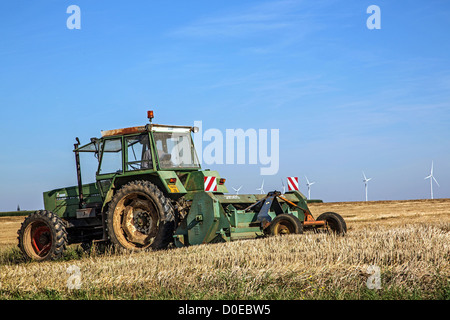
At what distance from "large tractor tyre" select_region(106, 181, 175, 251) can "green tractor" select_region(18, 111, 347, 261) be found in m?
0.02

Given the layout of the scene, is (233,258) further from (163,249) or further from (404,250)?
(163,249)

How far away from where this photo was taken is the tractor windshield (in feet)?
36.1

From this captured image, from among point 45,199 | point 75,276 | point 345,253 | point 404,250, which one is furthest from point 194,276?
point 45,199

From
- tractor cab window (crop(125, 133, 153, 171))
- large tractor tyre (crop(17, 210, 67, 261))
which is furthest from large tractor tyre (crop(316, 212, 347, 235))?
large tractor tyre (crop(17, 210, 67, 261))

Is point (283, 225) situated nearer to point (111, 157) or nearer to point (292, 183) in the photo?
point (292, 183)

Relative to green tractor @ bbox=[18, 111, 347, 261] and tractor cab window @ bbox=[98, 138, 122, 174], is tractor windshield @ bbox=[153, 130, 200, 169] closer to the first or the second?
green tractor @ bbox=[18, 111, 347, 261]

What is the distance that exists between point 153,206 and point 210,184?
120 centimetres

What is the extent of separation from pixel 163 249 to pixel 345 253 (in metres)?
4.29

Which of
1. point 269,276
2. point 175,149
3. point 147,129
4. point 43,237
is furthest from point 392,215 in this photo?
point 269,276

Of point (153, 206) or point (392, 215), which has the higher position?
point (153, 206)

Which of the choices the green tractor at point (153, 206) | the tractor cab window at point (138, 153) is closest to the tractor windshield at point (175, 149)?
the green tractor at point (153, 206)

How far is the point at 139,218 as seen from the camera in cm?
1068

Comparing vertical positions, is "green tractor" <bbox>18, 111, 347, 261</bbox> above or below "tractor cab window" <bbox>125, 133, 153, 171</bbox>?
below

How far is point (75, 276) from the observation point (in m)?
6.63
